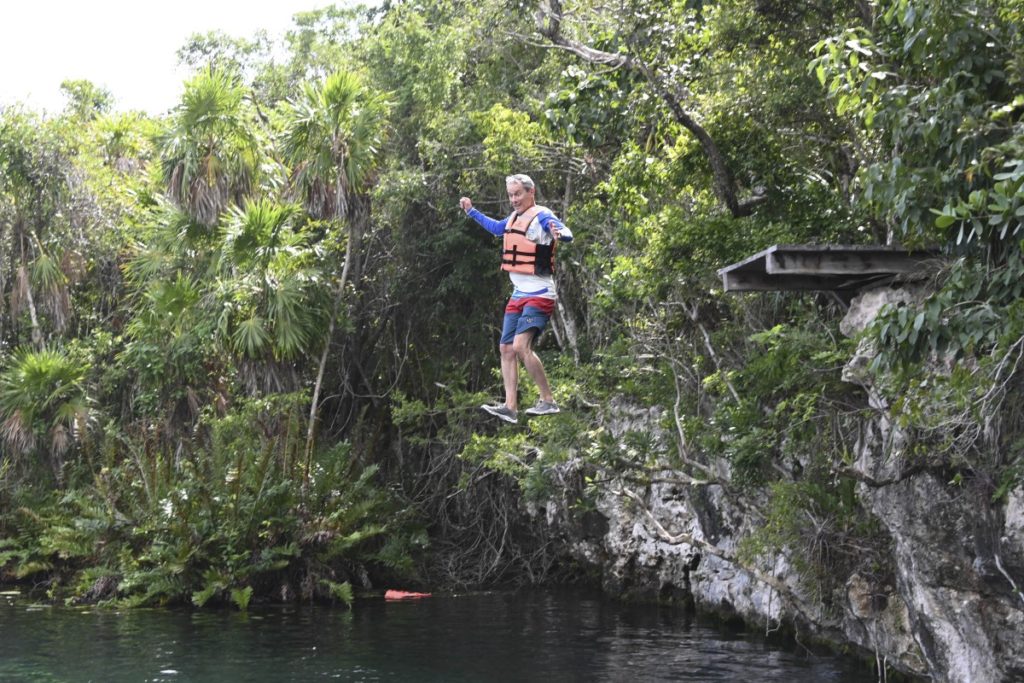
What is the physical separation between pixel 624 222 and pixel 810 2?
379 cm

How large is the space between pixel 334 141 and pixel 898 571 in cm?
1251

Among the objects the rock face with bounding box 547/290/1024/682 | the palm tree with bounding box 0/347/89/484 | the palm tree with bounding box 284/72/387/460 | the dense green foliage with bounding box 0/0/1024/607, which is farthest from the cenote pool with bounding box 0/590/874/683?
the palm tree with bounding box 284/72/387/460

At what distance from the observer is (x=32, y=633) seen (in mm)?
17766

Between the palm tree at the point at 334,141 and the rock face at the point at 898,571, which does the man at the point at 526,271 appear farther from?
the palm tree at the point at 334,141

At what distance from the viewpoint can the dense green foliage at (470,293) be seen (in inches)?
388

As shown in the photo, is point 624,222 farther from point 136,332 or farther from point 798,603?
point 136,332

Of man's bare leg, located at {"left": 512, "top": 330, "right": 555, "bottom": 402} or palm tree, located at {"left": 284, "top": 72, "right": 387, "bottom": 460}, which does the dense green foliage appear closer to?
palm tree, located at {"left": 284, "top": 72, "right": 387, "bottom": 460}

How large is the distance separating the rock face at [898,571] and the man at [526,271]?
3080 millimetres

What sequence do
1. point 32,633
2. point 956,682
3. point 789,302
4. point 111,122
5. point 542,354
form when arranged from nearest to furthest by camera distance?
1. point 956,682
2. point 789,302
3. point 32,633
4. point 542,354
5. point 111,122

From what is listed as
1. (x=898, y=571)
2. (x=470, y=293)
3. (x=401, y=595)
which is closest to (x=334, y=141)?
(x=470, y=293)

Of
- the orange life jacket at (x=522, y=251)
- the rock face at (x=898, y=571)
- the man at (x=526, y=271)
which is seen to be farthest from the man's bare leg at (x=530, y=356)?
the rock face at (x=898, y=571)

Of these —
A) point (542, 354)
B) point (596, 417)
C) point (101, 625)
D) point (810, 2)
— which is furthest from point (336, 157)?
Result: point (810, 2)

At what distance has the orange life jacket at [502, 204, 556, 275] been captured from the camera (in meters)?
9.53

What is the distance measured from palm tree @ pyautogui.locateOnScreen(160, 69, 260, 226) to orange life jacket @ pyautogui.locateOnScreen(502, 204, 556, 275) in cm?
1345
